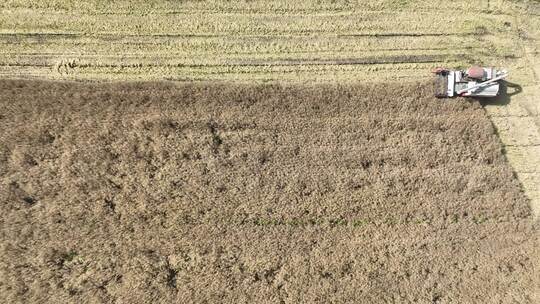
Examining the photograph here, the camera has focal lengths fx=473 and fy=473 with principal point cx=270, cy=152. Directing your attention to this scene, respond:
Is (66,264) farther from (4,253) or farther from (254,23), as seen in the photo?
(254,23)

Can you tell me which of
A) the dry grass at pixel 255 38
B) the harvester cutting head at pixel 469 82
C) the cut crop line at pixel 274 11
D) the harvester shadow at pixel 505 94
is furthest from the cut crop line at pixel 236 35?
the harvester shadow at pixel 505 94

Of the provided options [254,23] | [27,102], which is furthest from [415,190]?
[27,102]

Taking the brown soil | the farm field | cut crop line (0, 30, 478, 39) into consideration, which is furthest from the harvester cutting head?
cut crop line (0, 30, 478, 39)

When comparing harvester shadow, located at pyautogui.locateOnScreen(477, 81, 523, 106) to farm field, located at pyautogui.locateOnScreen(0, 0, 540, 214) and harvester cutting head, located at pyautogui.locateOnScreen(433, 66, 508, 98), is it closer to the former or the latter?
farm field, located at pyautogui.locateOnScreen(0, 0, 540, 214)

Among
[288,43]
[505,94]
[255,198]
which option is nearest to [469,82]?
[505,94]

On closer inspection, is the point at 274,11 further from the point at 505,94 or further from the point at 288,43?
the point at 505,94

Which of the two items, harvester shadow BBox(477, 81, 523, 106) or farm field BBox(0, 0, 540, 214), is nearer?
farm field BBox(0, 0, 540, 214)

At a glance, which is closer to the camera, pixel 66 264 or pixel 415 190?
pixel 66 264
